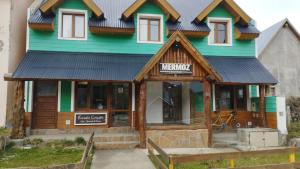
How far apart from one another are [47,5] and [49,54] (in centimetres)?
256

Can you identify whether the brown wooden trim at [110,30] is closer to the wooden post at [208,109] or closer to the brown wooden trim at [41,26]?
the brown wooden trim at [41,26]

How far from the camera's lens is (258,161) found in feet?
31.2

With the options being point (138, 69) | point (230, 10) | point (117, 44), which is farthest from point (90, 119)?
point (230, 10)

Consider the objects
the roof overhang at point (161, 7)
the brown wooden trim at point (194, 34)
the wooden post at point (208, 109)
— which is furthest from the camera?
the brown wooden trim at point (194, 34)

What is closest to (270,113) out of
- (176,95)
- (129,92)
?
(176,95)

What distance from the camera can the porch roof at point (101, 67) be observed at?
41.6ft

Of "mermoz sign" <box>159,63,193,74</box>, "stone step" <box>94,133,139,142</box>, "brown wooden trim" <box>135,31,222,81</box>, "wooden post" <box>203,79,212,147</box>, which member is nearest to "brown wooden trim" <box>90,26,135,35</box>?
"brown wooden trim" <box>135,31,222,81</box>

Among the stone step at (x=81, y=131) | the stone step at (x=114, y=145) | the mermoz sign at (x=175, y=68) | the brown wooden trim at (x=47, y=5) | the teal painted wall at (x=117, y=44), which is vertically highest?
the brown wooden trim at (x=47, y=5)

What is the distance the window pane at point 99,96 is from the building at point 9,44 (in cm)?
440

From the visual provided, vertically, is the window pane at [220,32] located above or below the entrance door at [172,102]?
above

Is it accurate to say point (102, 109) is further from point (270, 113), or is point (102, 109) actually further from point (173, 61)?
point (270, 113)

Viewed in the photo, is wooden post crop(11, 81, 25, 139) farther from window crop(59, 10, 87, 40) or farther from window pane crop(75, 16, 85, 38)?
window pane crop(75, 16, 85, 38)

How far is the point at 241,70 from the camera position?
1506 cm

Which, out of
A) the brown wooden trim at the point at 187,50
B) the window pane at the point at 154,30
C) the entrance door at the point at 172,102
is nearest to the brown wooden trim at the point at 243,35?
the entrance door at the point at 172,102
